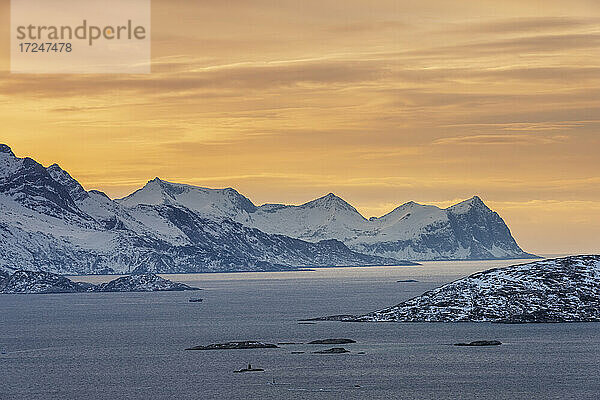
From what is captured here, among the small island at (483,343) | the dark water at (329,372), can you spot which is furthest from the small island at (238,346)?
the small island at (483,343)

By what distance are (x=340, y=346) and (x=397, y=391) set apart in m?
55.3

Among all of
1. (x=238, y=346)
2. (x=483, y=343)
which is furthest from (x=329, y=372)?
(x=483, y=343)

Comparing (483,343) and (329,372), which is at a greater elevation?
(483,343)

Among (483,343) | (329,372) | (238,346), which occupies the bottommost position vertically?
(329,372)

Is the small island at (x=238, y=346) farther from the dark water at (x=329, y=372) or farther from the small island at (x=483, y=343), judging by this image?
the small island at (x=483, y=343)

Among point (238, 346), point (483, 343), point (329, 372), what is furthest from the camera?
point (238, 346)

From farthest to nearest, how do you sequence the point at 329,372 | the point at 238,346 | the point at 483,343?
the point at 238,346, the point at 483,343, the point at 329,372

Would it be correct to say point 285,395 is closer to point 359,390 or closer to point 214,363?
point 359,390

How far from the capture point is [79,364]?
563ft

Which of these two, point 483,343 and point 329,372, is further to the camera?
point 483,343

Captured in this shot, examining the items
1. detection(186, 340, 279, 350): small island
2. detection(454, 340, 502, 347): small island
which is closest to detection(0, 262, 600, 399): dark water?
detection(454, 340, 502, 347): small island

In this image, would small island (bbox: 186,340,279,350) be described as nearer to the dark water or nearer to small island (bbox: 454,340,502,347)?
the dark water

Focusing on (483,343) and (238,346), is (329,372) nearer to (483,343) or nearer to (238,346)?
(238,346)

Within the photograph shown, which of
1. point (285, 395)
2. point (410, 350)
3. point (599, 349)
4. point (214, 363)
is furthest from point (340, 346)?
point (285, 395)
